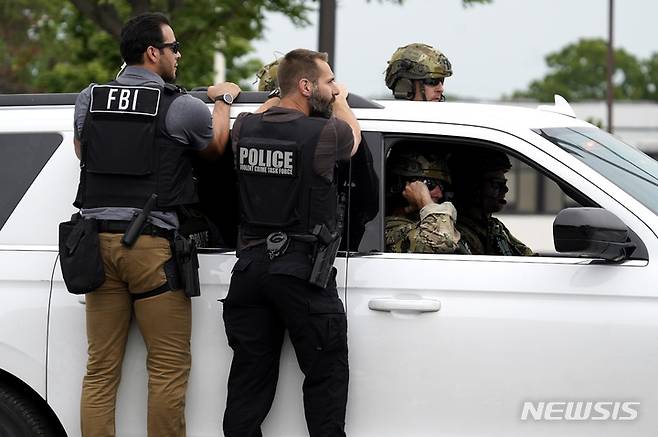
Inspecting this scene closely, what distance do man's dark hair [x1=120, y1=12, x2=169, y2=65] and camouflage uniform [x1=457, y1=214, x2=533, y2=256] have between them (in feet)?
4.94

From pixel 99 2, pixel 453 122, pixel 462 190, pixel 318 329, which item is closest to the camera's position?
pixel 318 329

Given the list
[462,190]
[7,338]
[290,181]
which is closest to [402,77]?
[462,190]

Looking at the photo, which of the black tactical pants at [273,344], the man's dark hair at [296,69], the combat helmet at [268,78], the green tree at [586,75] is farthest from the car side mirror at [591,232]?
the green tree at [586,75]

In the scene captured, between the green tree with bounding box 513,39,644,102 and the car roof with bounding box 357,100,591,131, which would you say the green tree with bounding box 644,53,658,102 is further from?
the car roof with bounding box 357,100,591,131

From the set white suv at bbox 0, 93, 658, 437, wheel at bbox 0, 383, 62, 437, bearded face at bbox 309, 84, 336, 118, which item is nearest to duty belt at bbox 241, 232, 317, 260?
white suv at bbox 0, 93, 658, 437

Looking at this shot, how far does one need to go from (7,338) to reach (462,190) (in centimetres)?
205

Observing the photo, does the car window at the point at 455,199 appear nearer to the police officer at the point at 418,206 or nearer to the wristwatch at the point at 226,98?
the police officer at the point at 418,206

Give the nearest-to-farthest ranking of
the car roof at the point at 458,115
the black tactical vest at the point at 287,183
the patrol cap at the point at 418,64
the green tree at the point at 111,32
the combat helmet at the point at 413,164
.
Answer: the black tactical vest at the point at 287,183, the car roof at the point at 458,115, the combat helmet at the point at 413,164, the patrol cap at the point at 418,64, the green tree at the point at 111,32

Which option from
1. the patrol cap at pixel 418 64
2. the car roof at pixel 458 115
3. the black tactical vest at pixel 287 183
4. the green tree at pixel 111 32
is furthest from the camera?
the green tree at pixel 111 32

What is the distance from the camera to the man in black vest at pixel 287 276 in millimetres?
4133

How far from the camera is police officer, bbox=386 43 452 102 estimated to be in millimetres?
5375

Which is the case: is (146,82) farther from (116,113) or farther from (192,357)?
(192,357)

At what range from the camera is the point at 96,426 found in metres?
4.22

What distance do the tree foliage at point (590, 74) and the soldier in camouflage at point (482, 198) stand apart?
313 ft
